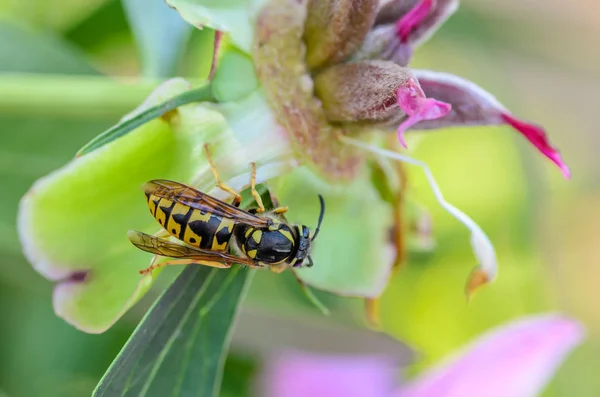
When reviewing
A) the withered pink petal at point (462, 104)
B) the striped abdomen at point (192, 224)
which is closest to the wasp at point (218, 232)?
the striped abdomen at point (192, 224)

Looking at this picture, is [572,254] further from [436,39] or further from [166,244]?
[166,244]

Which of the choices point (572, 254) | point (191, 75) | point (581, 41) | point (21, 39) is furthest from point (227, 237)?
point (581, 41)

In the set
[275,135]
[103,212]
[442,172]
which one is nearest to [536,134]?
[275,135]

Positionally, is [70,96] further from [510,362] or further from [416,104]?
[510,362]

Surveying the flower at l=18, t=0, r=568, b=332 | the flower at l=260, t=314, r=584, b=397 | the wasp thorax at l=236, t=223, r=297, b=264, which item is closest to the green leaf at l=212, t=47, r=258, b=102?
the flower at l=18, t=0, r=568, b=332

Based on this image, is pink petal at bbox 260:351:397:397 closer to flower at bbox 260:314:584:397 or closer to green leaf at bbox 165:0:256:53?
flower at bbox 260:314:584:397

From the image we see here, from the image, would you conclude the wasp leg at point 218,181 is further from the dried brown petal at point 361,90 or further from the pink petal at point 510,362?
the pink petal at point 510,362
